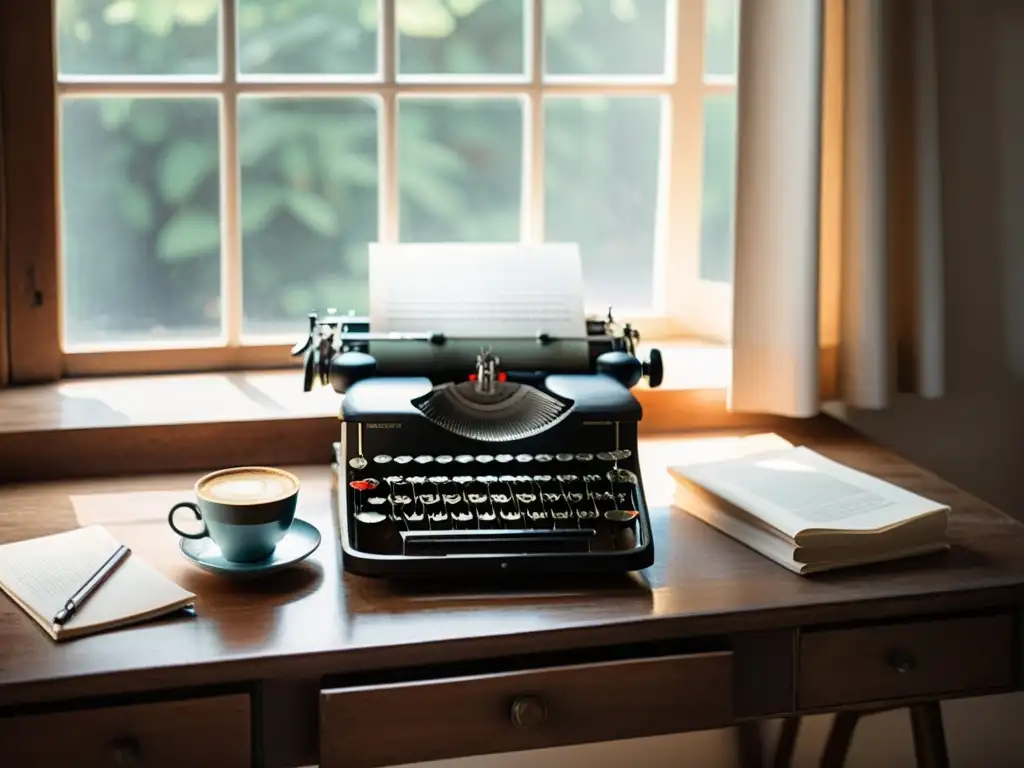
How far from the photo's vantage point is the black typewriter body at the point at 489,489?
1.34 meters

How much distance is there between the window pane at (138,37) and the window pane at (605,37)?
51cm

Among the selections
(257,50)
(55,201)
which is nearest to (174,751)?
(55,201)

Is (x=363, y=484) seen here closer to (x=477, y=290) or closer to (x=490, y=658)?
(x=490, y=658)

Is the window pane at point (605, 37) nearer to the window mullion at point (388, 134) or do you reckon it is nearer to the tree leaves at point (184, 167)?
the window mullion at point (388, 134)

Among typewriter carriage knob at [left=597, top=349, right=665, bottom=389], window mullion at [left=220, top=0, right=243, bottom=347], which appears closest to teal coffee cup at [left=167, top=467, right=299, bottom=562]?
typewriter carriage knob at [left=597, top=349, right=665, bottom=389]

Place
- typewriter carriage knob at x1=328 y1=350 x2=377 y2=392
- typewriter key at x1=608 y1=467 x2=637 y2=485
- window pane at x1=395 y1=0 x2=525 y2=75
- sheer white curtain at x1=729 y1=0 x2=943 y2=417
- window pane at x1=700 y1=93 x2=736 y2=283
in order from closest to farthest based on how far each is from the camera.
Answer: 1. typewriter key at x1=608 y1=467 x2=637 y2=485
2. typewriter carriage knob at x1=328 y1=350 x2=377 y2=392
3. sheer white curtain at x1=729 y1=0 x2=943 y2=417
4. window pane at x1=395 y1=0 x2=525 y2=75
5. window pane at x1=700 y1=93 x2=736 y2=283

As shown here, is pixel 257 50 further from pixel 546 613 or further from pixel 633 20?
pixel 546 613

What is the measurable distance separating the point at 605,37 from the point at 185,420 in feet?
2.95

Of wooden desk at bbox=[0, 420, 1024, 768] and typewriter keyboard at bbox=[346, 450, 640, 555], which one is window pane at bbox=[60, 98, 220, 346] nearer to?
wooden desk at bbox=[0, 420, 1024, 768]

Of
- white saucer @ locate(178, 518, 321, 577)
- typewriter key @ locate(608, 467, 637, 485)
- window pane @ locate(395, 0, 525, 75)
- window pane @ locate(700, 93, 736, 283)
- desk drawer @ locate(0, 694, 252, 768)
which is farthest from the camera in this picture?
window pane @ locate(700, 93, 736, 283)

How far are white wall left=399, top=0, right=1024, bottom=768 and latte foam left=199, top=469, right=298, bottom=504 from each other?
2.50ft

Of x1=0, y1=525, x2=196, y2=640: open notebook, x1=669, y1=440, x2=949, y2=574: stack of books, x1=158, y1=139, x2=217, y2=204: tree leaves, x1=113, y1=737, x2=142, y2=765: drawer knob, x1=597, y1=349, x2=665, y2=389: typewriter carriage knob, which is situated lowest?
x1=113, y1=737, x2=142, y2=765: drawer knob

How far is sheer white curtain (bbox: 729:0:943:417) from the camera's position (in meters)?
1.78

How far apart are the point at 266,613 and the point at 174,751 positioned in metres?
0.15
